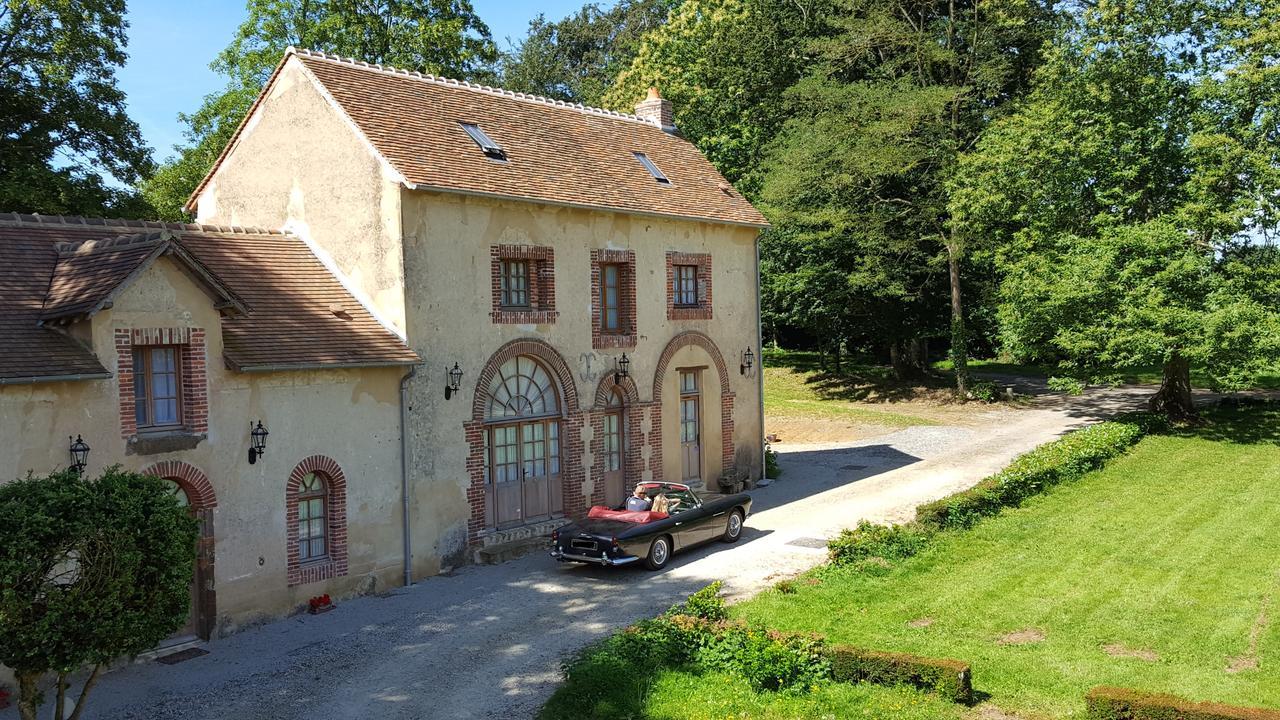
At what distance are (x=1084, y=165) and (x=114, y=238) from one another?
28.3 meters

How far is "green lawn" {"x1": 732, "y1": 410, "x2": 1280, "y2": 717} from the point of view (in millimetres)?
11727

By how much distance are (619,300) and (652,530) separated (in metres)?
6.49

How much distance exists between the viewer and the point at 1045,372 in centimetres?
4994

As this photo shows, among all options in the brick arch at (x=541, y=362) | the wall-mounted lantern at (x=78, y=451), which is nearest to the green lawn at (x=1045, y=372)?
the brick arch at (x=541, y=362)

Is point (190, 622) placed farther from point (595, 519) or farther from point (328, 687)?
point (595, 519)

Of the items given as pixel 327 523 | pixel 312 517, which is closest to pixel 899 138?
pixel 327 523

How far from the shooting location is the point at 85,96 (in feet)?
92.3

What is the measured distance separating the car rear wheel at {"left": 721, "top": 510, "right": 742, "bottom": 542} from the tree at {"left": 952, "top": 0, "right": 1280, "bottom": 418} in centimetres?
1496

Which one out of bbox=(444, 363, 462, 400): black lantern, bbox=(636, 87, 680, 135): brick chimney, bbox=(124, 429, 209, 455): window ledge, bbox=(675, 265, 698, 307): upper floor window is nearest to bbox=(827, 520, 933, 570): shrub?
bbox=(444, 363, 462, 400): black lantern

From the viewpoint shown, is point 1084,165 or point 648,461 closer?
point 648,461

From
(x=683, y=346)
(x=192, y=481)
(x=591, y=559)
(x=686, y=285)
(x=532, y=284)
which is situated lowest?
(x=591, y=559)

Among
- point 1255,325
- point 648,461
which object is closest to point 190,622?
point 648,461

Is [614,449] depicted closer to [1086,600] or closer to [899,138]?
[1086,600]

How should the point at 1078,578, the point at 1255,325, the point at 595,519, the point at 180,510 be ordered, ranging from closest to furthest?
the point at 180,510, the point at 1078,578, the point at 595,519, the point at 1255,325
